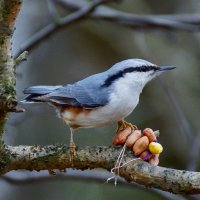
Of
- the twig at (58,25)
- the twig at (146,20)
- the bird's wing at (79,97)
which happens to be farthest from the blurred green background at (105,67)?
the bird's wing at (79,97)

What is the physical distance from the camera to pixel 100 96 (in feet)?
9.51

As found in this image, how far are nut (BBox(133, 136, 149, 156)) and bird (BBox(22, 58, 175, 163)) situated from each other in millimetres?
315

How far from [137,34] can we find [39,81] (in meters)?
1.53

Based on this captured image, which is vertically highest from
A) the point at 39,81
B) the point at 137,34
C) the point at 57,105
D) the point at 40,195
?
the point at 137,34

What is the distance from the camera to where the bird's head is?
2.95 meters

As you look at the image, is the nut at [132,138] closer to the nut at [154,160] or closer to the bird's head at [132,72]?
the nut at [154,160]

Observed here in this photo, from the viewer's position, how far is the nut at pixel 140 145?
2.39m

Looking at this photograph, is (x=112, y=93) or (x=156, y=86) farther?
(x=156, y=86)

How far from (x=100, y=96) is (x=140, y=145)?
573 mm

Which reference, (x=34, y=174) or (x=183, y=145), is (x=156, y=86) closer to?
(x=183, y=145)

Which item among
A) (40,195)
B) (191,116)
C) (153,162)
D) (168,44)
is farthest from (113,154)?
(40,195)

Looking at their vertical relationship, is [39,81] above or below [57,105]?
above

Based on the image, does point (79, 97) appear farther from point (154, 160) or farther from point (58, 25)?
point (58, 25)

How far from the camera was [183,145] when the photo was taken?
5855mm
